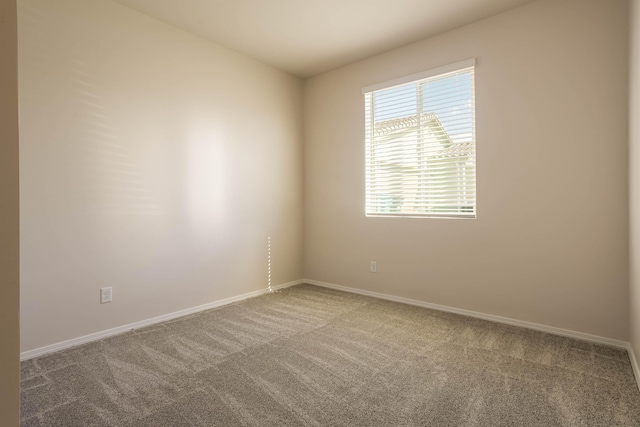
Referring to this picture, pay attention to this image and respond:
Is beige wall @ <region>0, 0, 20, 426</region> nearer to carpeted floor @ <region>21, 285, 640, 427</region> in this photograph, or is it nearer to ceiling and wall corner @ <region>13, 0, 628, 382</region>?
carpeted floor @ <region>21, 285, 640, 427</region>

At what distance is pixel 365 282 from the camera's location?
399cm

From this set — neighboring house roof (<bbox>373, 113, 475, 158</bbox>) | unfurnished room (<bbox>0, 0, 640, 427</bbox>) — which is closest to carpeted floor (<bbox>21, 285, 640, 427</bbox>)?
unfurnished room (<bbox>0, 0, 640, 427</bbox>)

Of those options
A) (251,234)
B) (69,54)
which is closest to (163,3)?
(69,54)

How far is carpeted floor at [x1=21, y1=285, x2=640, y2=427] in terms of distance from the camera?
1.68m

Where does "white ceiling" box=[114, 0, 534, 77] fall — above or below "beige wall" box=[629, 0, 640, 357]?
above

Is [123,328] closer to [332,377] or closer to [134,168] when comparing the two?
[134,168]

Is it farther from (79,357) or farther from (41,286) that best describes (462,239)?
(41,286)

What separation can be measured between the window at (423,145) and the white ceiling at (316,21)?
0.41 meters

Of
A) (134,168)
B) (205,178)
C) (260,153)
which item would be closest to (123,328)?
(134,168)

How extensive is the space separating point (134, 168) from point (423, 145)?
2723 mm

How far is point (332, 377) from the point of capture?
2064mm

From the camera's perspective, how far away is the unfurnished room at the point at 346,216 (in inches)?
77.7

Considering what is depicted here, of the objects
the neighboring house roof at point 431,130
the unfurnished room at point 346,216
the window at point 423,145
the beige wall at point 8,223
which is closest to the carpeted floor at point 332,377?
the unfurnished room at point 346,216

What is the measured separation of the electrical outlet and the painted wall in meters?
0.04
